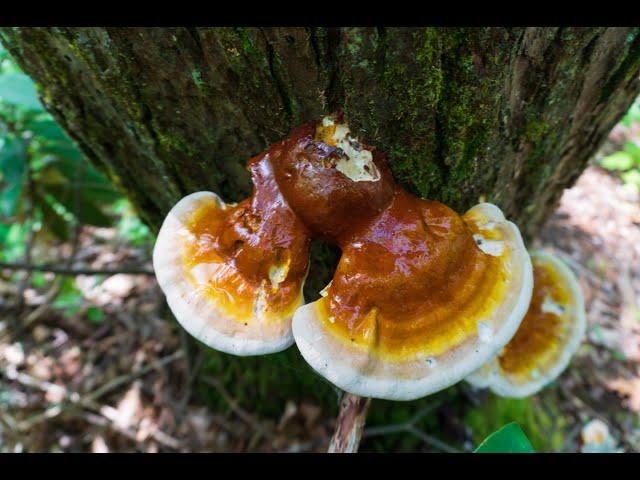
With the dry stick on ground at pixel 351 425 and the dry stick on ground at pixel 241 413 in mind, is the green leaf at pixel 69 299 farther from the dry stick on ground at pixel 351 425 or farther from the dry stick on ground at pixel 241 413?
the dry stick on ground at pixel 351 425

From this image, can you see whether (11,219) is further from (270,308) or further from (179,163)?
(270,308)

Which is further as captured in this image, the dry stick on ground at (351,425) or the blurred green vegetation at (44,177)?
the blurred green vegetation at (44,177)

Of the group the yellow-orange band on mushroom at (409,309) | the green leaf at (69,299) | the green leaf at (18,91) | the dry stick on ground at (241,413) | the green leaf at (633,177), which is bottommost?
the dry stick on ground at (241,413)

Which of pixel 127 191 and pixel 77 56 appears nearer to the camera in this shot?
pixel 77 56

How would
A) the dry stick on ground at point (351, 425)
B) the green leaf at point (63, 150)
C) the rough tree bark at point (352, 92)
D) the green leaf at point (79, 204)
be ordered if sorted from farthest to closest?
the green leaf at point (79, 204)
the green leaf at point (63, 150)
the dry stick on ground at point (351, 425)
the rough tree bark at point (352, 92)

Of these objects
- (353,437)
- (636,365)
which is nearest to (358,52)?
(353,437)

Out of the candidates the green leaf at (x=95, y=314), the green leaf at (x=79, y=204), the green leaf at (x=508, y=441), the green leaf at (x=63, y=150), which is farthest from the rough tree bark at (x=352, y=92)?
the green leaf at (x=95, y=314)

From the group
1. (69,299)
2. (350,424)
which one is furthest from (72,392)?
(350,424)
